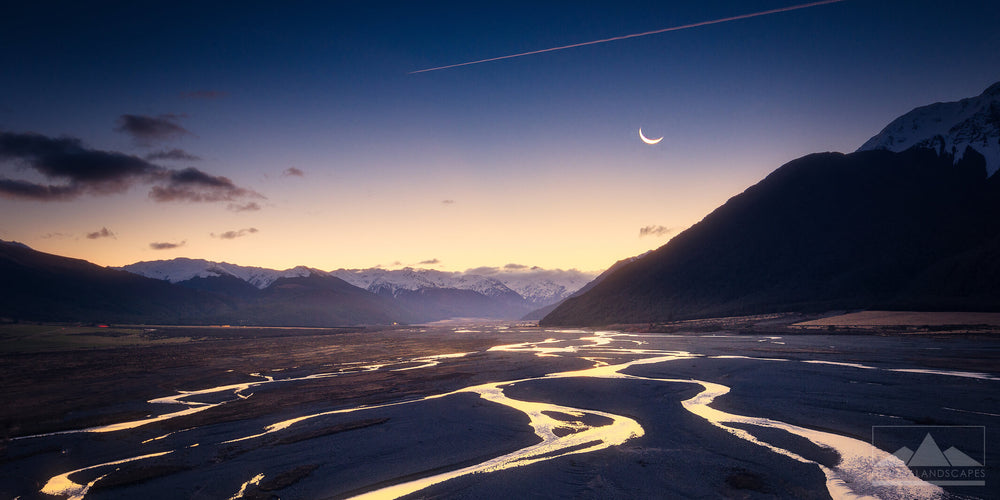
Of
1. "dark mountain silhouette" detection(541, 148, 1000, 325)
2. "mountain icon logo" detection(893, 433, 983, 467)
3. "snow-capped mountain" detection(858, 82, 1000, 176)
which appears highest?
"snow-capped mountain" detection(858, 82, 1000, 176)

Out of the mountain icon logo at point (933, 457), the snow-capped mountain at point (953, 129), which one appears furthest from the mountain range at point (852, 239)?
the mountain icon logo at point (933, 457)

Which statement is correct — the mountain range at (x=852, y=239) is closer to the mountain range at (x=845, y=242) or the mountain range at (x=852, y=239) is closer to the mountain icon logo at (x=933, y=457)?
the mountain range at (x=845, y=242)

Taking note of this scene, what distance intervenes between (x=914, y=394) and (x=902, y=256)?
440ft

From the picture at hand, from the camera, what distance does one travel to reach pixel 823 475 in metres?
12.1

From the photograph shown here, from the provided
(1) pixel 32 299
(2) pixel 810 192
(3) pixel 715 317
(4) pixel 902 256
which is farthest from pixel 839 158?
(1) pixel 32 299

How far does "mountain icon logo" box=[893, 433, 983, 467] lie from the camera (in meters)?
12.6

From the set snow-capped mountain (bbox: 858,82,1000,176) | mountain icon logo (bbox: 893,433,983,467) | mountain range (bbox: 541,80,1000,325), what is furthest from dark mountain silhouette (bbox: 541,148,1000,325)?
mountain icon logo (bbox: 893,433,983,467)

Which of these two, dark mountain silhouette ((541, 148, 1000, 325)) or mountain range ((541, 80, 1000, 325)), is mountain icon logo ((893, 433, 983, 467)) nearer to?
dark mountain silhouette ((541, 148, 1000, 325))

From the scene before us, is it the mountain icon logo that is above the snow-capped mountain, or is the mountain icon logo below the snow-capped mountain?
below

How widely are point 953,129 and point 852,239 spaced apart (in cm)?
6640

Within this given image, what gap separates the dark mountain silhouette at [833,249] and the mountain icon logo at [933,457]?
94.4 m

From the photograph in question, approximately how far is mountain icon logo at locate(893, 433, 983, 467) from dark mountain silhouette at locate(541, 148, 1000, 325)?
9436 cm

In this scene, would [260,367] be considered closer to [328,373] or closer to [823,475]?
[328,373]

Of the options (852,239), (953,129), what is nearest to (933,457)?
(852,239)
